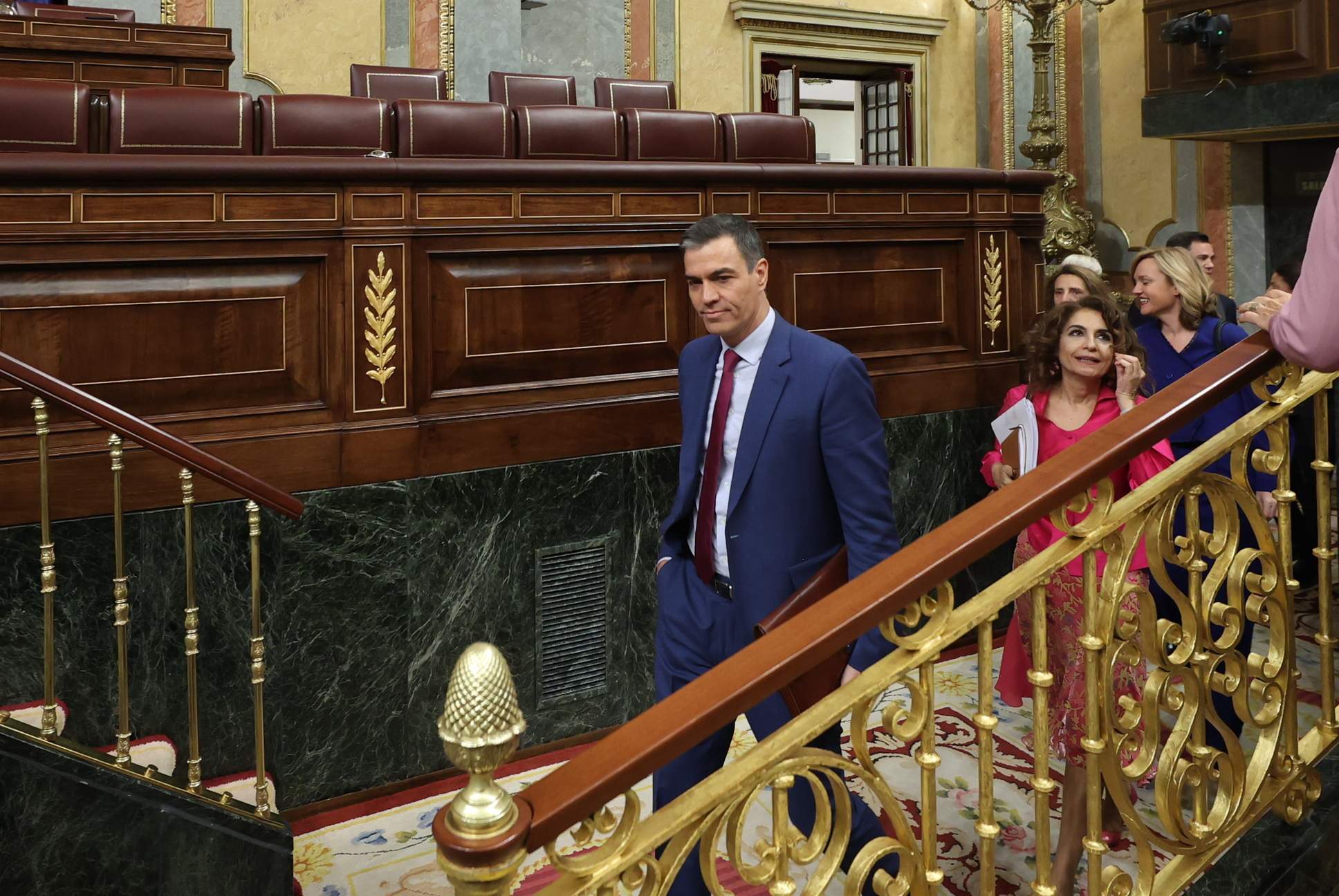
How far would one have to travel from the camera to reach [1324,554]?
2.00m

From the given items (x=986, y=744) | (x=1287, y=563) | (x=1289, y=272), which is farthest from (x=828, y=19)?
(x=986, y=744)

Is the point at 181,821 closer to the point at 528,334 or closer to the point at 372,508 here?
the point at 372,508

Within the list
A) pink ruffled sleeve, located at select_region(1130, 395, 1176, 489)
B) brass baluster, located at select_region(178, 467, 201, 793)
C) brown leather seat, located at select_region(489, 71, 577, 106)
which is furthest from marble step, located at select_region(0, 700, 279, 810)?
brown leather seat, located at select_region(489, 71, 577, 106)

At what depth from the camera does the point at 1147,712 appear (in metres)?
1.76

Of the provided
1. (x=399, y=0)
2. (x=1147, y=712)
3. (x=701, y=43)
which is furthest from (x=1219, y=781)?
(x=701, y=43)

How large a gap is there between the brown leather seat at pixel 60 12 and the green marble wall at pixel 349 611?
392 cm

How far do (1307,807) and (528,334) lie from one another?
2.50 m

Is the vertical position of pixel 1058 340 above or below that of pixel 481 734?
above

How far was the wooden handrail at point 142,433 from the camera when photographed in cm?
252

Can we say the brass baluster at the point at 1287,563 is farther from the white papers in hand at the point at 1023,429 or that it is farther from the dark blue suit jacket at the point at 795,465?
the white papers in hand at the point at 1023,429

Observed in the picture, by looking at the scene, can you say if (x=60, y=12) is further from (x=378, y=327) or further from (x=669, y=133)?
(x=378, y=327)

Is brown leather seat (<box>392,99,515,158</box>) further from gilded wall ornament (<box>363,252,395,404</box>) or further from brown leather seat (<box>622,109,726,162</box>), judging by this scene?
gilded wall ornament (<box>363,252,395,404</box>)

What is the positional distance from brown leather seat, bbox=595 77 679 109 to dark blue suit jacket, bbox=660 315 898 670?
6.28 metres

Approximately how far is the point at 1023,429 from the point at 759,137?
3277mm
